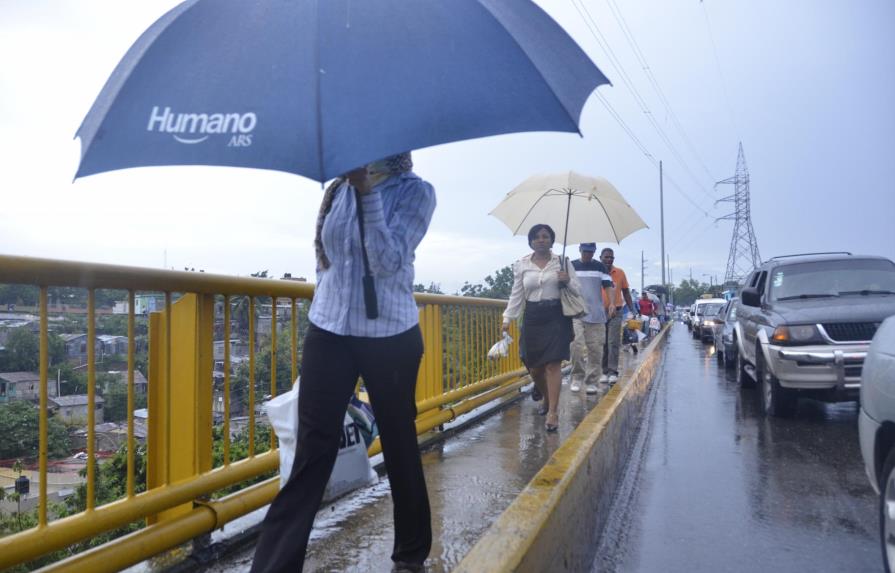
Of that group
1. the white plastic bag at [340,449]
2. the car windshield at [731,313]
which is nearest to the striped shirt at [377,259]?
the white plastic bag at [340,449]

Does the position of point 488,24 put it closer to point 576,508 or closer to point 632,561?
point 576,508

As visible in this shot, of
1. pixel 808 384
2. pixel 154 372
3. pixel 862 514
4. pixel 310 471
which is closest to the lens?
pixel 310 471

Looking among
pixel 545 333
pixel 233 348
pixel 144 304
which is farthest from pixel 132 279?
pixel 545 333

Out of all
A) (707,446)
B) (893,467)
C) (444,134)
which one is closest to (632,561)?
(893,467)

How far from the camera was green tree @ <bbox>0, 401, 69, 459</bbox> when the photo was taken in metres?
2.44

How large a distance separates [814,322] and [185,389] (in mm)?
6532

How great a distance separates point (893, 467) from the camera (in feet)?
10.6

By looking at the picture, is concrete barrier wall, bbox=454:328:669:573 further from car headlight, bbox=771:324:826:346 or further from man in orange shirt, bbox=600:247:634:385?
man in orange shirt, bbox=600:247:634:385

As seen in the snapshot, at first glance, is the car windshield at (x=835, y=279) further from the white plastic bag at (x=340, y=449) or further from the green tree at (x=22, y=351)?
the green tree at (x=22, y=351)

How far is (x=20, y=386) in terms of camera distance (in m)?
2.46

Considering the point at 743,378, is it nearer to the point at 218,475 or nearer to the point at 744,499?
the point at 744,499

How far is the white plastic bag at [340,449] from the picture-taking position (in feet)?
8.97

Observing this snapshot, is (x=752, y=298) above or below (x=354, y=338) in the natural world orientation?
above

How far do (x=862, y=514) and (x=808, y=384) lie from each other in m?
3.01
